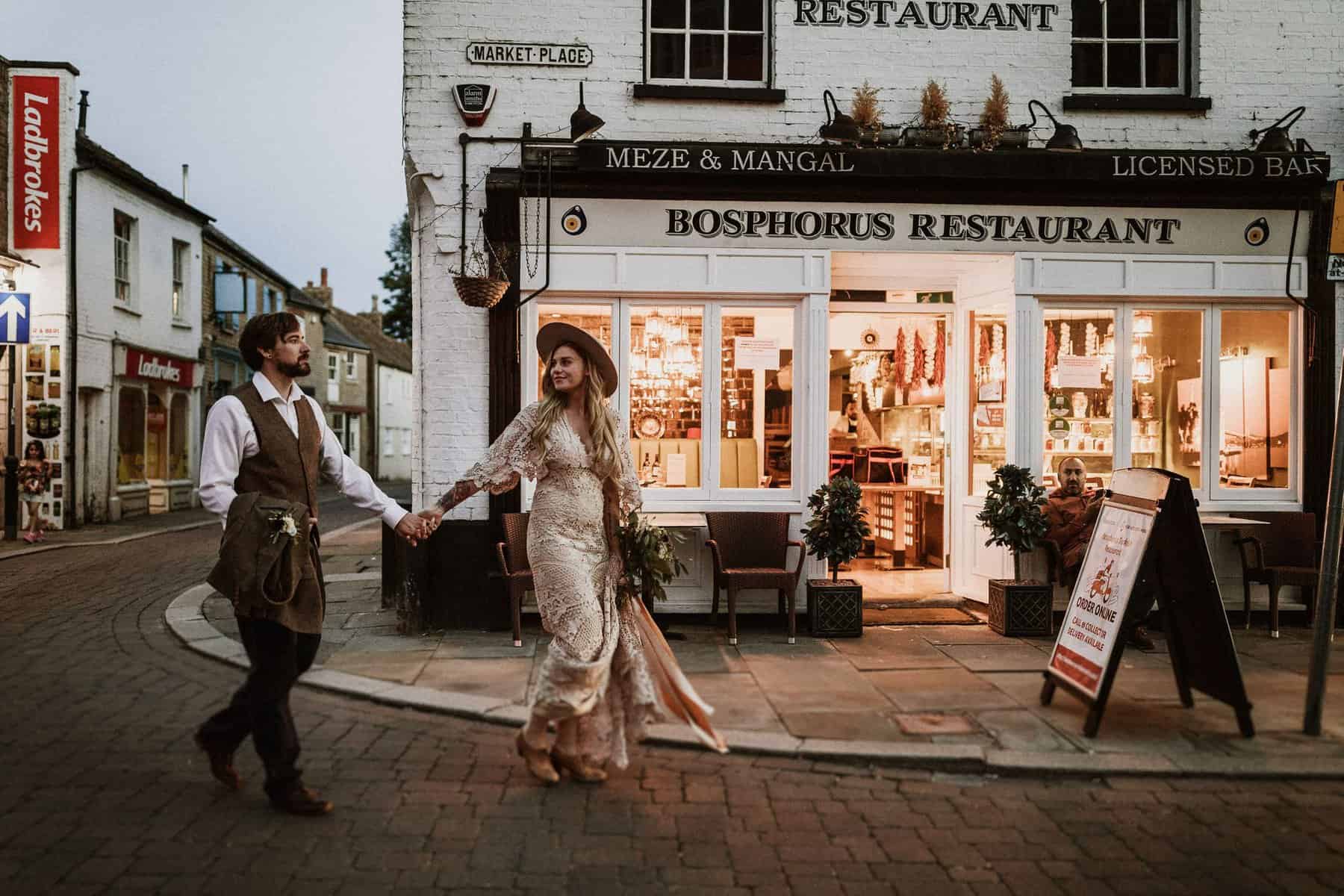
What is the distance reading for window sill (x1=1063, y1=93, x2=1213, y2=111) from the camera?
8.65m

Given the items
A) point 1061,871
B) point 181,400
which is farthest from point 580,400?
point 181,400

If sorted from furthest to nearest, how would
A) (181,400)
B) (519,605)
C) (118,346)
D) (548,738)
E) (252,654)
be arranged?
(181,400) → (118,346) → (519,605) → (548,738) → (252,654)

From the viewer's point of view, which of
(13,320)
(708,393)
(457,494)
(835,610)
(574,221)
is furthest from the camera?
(13,320)

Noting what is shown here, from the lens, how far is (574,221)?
329 inches

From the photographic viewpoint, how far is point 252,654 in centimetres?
429

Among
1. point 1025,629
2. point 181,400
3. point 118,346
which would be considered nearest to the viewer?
point 1025,629

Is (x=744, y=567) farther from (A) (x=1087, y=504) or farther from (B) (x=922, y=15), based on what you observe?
(B) (x=922, y=15)

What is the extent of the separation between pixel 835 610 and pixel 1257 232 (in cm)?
486

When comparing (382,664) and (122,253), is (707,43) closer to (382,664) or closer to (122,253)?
(382,664)

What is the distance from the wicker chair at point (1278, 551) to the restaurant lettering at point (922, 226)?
2.53 meters

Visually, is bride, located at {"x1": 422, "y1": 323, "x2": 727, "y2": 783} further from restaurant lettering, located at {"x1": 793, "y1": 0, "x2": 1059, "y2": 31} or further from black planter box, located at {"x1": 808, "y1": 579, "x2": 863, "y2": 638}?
restaurant lettering, located at {"x1": 793, "y1": 0, "x2": 1059, "y2": 31}

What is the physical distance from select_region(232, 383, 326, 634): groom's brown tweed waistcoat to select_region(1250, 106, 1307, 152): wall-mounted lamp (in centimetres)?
794

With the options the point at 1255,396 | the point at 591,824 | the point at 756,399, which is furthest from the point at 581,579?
the point at 1255,396

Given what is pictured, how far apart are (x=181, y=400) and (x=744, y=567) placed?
19.5 meters
